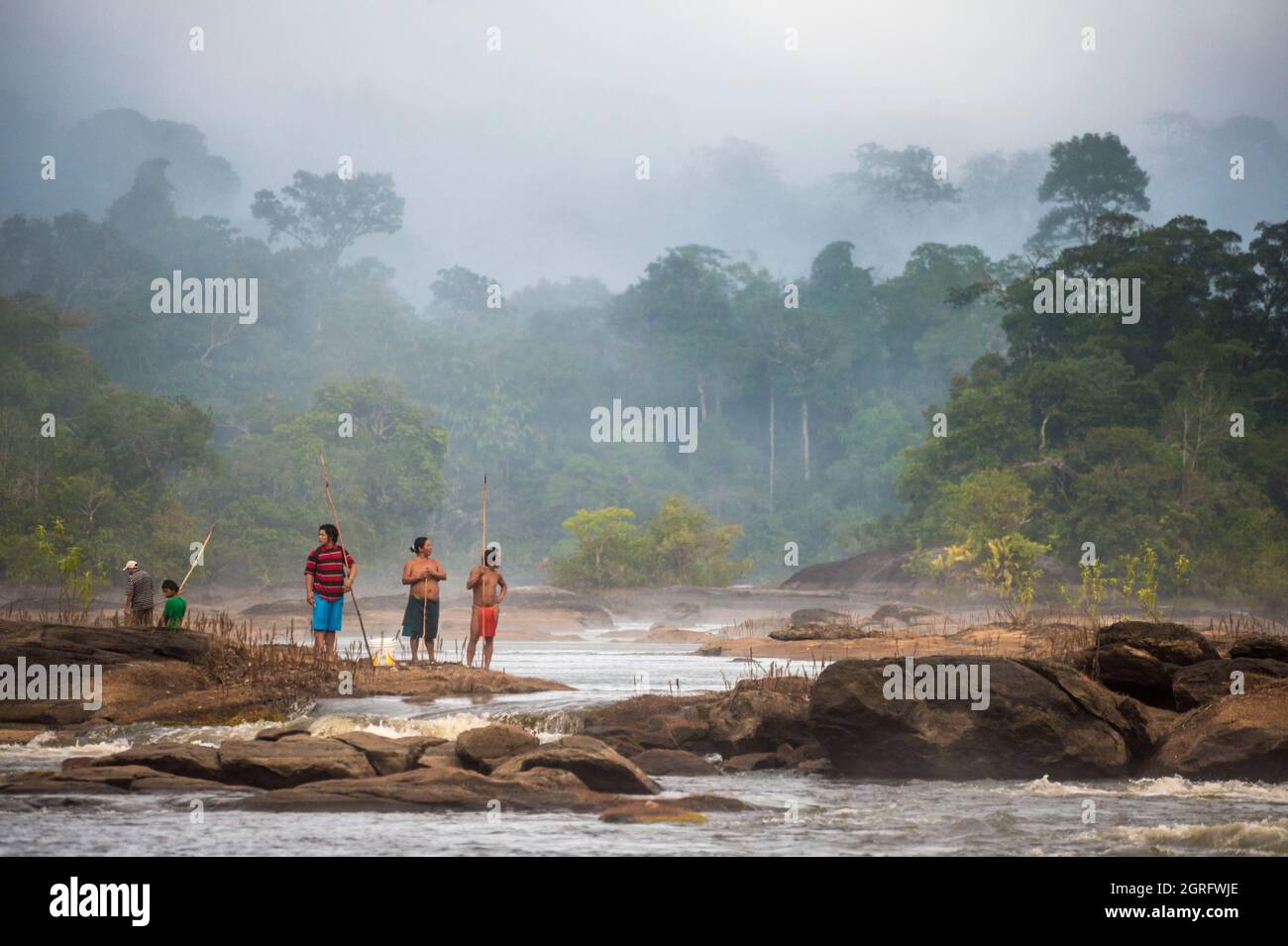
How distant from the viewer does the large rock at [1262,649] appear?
733 inches

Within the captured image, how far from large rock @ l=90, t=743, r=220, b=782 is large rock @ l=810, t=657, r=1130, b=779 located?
6338 mm

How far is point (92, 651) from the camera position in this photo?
757 inches

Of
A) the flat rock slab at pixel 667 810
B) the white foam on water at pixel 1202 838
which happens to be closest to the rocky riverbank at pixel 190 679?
the flat rock slab at pixel 667 810

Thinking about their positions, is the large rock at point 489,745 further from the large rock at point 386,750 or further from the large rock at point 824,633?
the large rock at point 824,633

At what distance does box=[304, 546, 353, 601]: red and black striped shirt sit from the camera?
1975 cm

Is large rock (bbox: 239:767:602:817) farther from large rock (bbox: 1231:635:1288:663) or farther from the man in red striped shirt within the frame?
large rock (bbox: 1231:635:1288:663)

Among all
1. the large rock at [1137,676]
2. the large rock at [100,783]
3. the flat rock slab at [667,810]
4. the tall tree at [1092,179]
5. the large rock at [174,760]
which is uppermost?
the tall tree at [1092,179]

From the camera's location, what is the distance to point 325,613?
20.1m

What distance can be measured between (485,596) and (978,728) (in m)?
7.71

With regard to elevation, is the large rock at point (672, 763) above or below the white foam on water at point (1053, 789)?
above

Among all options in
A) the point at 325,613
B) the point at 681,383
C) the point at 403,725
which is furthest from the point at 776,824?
the point at 681,383

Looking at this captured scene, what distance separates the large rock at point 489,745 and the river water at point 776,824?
1473 millimetres

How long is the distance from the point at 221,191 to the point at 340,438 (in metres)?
68.5
